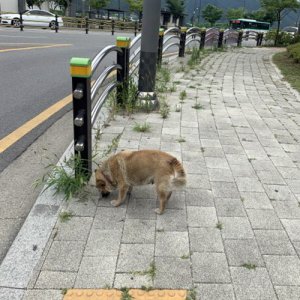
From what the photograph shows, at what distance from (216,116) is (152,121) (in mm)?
1120

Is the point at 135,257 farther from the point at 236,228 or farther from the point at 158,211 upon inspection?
the point at 236,228

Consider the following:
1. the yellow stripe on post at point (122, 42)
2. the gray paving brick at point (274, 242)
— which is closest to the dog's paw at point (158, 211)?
the gray paving brick at point (274, 242)

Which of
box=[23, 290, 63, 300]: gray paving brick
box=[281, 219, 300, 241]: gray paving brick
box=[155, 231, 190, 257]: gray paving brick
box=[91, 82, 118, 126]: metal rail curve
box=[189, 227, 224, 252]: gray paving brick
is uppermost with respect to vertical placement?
box=[91, 82, 118, 126]: metal rail curve

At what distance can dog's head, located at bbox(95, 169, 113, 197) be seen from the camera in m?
3.10

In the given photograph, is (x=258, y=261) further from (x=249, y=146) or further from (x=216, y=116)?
(x=216, y=116)

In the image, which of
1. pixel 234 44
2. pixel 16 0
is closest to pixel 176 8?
pixel 16 0

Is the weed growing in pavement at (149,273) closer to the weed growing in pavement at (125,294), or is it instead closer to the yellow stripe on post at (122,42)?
the weed growing in pavement at (125,294)

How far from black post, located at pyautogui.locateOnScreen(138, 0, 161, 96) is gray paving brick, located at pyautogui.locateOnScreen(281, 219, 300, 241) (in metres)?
3.29

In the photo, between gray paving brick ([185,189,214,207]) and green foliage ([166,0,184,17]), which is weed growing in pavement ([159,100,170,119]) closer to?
gray paving brick ([185,189,214,207])

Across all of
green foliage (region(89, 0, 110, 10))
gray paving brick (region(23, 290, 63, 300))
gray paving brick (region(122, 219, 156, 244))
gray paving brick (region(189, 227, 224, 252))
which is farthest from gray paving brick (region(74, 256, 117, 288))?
green foliage (region(89, 0, 110, 10))

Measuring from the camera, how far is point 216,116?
568 centimetres

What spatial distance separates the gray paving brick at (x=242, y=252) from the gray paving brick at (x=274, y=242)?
0.20 feet

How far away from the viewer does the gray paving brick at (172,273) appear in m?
2.24

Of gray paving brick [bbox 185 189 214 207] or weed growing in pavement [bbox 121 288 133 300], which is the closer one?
weed growing in pavement [bbox 121 288 133 300]
